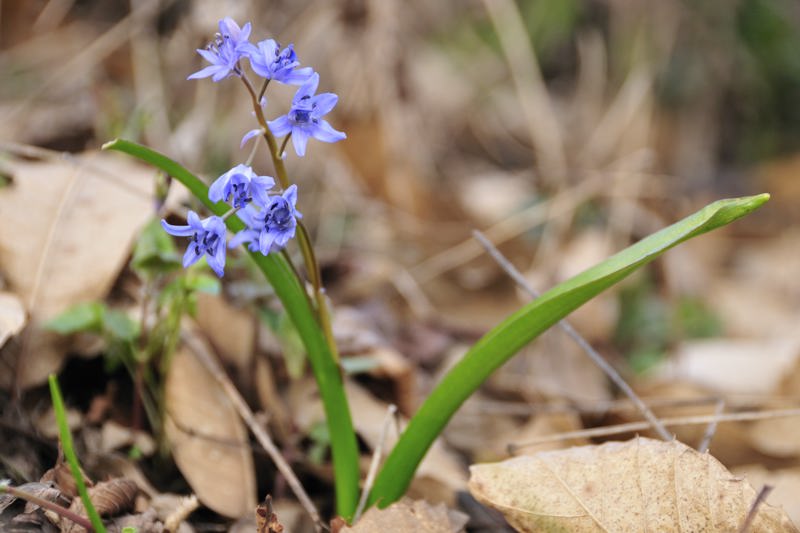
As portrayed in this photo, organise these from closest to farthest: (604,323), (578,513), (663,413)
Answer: (578,513) → (663,413) → (604,323)

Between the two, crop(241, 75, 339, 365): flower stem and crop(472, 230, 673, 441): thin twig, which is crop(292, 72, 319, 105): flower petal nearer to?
crop(241, 75, 339, 365): flower stem

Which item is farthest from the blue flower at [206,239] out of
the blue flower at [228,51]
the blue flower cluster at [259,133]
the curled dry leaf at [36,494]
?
the curled dry leaf at [36,494]

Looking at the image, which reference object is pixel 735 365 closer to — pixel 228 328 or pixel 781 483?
pixel 781 483

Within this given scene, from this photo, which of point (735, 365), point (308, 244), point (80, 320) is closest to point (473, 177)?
point (735, 365)

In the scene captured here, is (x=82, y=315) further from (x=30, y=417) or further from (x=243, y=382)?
(x=243, y=382)

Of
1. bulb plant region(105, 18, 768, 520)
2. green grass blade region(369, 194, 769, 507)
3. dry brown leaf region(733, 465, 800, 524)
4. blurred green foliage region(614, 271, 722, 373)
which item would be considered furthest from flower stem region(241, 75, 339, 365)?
blurred green foliage region(614, 271, 722, 373)

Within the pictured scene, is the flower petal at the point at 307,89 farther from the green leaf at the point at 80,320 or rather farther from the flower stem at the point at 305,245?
the green leaf at the point at 80,320

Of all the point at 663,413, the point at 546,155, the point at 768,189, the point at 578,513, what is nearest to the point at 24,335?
the point at 578,513
